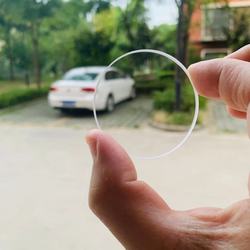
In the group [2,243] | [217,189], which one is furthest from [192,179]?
[2,243]

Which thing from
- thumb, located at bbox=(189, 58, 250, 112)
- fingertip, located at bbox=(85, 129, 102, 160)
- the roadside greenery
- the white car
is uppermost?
thumb, located at bbox=(189, 58, 250, 112)

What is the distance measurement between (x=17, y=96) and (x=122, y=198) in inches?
249

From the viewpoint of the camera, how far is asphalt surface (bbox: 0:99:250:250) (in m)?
1.91

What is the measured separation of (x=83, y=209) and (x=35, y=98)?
5.35 m

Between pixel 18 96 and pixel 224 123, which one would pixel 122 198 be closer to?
pixel 224 123

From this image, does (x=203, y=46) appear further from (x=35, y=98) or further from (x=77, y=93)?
(x=77, y=93)

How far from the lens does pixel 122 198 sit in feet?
1.87

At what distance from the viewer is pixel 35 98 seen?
7.19m

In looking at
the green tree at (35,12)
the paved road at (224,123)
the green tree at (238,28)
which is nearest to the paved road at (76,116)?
the paved road at (224,123)

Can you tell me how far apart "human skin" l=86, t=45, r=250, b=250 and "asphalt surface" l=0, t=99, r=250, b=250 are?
128 cm

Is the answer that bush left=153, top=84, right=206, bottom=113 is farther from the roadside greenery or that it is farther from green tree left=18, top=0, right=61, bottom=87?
green tree left=18, top=0, right=61, bottom=87

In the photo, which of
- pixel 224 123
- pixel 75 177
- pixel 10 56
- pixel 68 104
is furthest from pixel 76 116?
pixel 10 56

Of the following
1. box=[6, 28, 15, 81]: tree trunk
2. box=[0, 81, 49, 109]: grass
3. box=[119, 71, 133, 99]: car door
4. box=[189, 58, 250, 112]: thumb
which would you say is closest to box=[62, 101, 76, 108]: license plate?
box=[119, 71, 133, 99]: car door

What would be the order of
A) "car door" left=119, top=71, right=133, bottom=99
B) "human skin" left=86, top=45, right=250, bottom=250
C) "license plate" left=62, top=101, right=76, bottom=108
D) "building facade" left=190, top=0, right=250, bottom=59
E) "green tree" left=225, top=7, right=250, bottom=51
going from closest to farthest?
1. "human skin" left=86, top=45, right=250, bottom=250
2. "car door" left=119, top=71, right=133, bottom=99
3. "license plate" left=62, top=101, right=76, bottom=108
4. "building facade" left=190, top=0, right=250, bottom=59
5. "green tree" left=225, top=7, right=250, bottom=51
